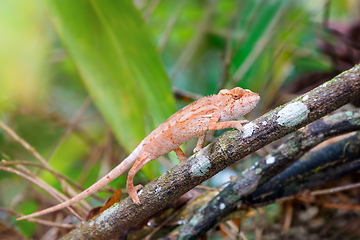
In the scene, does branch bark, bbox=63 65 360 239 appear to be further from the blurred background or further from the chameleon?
the blurred background

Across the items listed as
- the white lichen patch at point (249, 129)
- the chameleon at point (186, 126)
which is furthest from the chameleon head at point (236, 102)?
the white lichen patch at point (249, 129)

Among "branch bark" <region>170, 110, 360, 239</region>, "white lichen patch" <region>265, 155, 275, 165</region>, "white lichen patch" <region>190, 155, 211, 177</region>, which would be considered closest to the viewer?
"white lichen patch" <region>190, 155, 211, 177</region>

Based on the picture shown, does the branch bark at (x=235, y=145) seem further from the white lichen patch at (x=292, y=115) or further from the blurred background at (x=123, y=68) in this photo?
the blurred background at (x=123, y=68)

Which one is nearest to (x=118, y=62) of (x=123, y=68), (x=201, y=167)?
(x=123, y=68)

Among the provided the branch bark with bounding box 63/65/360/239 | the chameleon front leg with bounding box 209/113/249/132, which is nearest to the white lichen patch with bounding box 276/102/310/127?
the branch bark with bounding box 63/65/360/239

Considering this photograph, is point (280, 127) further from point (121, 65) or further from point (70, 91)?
point (70, 91)

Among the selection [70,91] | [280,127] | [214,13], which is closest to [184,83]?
[214,13]

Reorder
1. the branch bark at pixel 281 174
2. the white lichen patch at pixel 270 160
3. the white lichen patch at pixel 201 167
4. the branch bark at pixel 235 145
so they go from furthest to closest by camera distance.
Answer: the white lichen patch at pixel 270 160
the branch bark at pixel 281 174
the white lichen patch at pixel 201 167
the branch bark at pixel 235 145
